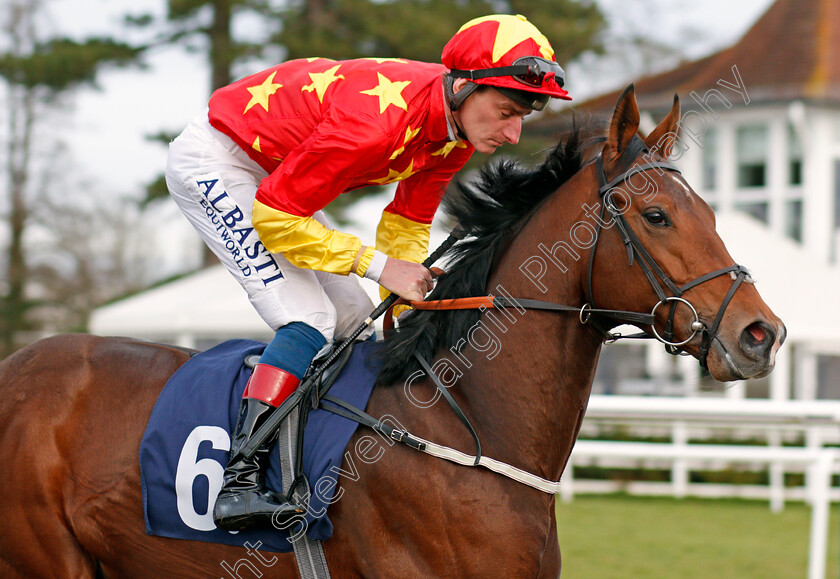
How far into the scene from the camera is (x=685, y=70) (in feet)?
56.4

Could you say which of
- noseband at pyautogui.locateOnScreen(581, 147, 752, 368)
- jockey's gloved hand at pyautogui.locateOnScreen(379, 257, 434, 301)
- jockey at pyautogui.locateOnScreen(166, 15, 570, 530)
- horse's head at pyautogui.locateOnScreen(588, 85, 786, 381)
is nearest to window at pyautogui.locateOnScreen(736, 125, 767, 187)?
jockey at pyautogui.locateOnScreen(166, 15, 570, 530)

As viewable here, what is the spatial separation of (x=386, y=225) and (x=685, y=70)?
15.4m

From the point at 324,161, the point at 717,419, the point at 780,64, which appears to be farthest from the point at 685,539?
the point at 780,64

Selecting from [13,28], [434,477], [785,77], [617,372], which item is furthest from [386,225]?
[13,28]

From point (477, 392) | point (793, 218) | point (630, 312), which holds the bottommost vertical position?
point (793, 218)

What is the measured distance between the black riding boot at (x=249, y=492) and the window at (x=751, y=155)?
13.0 meters

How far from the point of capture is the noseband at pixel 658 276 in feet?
7.55

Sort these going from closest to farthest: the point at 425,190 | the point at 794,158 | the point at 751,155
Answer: the point at 425,190 → the point at 794,158 → the point at 751,155

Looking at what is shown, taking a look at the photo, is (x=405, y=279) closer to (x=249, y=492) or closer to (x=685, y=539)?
(x=249, y=492)

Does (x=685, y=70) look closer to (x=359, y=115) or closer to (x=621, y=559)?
(x=621, y=559)

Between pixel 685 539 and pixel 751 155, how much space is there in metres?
8.97

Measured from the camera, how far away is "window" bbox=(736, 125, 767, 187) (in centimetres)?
1401

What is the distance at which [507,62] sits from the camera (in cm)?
257

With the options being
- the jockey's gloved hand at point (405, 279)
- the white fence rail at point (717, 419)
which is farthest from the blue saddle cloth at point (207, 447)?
the white fence rail at point (717, 419)
